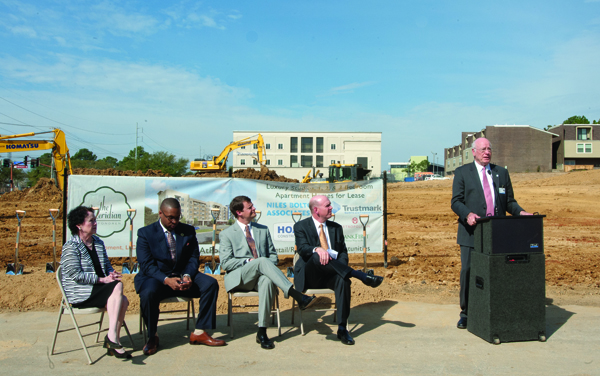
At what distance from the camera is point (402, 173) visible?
112438mm

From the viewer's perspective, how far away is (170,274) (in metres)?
4.48

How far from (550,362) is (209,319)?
325 cm

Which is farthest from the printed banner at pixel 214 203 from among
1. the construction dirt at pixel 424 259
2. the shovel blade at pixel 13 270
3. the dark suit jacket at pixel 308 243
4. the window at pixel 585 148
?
the window at pixel 585 148

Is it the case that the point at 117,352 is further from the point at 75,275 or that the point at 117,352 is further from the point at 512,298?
the point at 512,298

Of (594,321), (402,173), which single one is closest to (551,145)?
(402,173)

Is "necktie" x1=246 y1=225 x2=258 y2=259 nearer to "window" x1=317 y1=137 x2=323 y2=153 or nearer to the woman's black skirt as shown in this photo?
the woman's black skirt

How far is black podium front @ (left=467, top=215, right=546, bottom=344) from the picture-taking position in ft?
14.2

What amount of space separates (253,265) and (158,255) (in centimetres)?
100

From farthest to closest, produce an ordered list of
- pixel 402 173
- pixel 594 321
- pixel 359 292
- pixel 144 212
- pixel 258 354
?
pixel 402 173 < pixel 144 212 < pixel 359 292 < pixel 594 321 < pixel 258 354

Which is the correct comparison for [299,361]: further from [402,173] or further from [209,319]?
[402,173]

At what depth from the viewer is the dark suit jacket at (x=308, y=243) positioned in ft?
15.9

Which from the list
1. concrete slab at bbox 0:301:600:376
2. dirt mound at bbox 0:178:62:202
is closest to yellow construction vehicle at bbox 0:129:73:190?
dirt mound at bbox 0:178:62:202

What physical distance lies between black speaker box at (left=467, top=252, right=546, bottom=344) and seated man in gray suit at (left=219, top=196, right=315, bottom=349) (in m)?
1.81

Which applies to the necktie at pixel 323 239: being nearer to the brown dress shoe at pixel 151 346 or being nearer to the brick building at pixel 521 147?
the brown dress shoe at pixel 151 346
